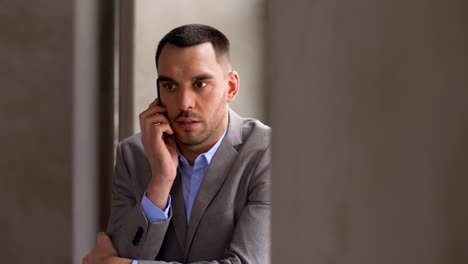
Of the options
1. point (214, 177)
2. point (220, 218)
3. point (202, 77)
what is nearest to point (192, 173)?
point (214, 177)

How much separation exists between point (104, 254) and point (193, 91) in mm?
629

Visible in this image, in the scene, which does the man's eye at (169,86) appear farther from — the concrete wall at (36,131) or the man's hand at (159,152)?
the concrete wall at (36,131)

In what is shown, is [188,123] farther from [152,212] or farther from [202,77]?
[152,212]

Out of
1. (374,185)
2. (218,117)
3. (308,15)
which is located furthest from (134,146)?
(374,185)

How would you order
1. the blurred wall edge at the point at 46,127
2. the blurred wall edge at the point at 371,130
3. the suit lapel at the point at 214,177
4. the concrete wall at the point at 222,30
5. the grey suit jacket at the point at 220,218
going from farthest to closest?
1. the concrete wall at the point at 222,30
2. the blurred wall edge at the point at 46,127
3. the suit lapel at the point at 214,177
4. the grey suit jacket at the point at 220,218
5. the blurred wall edge at the point at 371,130

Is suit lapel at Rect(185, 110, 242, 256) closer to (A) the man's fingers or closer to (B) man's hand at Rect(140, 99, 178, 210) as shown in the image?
(B) man's hand at Rect(140, 99, 178, 210)

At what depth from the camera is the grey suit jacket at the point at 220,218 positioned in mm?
2211

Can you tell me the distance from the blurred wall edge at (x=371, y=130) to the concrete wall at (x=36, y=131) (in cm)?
226

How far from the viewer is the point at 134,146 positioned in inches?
102

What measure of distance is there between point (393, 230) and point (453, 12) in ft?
0.66

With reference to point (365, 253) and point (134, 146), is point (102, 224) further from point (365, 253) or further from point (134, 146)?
point (365, 253)

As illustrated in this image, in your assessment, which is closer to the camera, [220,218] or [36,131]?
[220,218]

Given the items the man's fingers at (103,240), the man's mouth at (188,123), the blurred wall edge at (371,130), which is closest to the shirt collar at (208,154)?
the man's mouth at (188,123)

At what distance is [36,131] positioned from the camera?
3.07 meters
